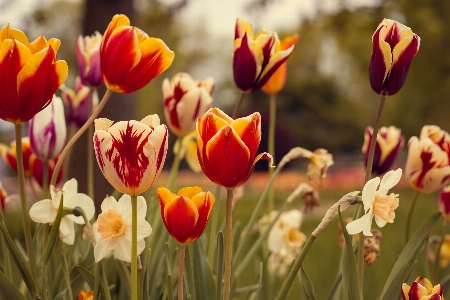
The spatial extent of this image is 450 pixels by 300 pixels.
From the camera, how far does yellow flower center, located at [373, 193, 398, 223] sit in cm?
89

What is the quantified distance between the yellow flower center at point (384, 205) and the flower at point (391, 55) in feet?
0.65

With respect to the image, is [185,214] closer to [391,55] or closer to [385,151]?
[391,55]

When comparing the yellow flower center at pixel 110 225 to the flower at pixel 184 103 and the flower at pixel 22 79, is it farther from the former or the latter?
the flower at pixel 184 103

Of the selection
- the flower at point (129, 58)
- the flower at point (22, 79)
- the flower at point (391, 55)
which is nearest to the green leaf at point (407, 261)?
the flower at point (391, 55)

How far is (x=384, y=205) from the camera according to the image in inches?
35.4

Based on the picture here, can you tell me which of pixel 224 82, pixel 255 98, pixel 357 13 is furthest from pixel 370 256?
pixel 224 82

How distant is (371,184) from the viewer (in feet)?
2.90

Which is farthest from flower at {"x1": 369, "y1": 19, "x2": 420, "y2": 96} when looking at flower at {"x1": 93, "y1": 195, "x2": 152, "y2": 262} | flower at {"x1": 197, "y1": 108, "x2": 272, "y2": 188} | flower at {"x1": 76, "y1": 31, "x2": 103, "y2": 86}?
flower at {"x1": 76, "y1": 31, "x2": 103, "y2": 86}

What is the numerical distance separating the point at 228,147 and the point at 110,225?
30 centimetres

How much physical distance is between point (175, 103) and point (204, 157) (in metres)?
0.75

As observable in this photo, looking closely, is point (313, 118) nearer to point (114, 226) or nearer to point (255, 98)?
point (255, 98)

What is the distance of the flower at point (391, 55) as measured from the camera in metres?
0.98

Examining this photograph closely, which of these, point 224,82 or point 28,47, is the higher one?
point 28,47

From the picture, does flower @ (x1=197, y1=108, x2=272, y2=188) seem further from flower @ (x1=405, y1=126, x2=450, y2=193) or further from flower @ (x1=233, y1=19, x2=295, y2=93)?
flower @ (x1=405, y1=126, x2=450, y2=193)
